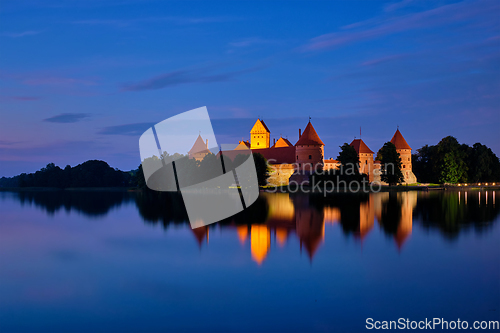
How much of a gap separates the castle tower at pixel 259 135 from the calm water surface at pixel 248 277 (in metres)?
59.3

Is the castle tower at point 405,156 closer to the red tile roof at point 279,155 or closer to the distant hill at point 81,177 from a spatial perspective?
the red tile roof at point 279,155

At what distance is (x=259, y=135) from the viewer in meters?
75.5

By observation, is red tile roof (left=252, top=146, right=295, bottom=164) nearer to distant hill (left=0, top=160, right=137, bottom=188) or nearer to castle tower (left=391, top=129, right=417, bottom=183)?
castle tower (left=391, top=129, right=417, bottom=183)

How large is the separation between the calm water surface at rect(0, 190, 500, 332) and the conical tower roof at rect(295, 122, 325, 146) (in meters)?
35.8

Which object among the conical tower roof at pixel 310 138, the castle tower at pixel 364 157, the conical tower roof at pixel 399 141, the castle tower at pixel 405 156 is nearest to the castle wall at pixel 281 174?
the conical tower roof at pixel 310 138

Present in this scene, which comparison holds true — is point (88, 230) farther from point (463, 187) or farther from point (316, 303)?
point (463, 187)

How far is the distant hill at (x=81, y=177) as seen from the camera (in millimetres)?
72938

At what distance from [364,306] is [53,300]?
5.14 m

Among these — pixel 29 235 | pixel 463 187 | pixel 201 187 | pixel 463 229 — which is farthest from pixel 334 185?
pixel 29 235

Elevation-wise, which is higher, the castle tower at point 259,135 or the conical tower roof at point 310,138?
the castle tower at point 259,135

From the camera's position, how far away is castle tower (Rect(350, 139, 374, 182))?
5290 cm

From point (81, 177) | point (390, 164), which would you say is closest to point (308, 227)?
point (390, 164)

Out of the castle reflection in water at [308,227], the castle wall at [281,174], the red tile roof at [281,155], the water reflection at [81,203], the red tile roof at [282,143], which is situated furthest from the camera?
the red tile roof at [282,143]

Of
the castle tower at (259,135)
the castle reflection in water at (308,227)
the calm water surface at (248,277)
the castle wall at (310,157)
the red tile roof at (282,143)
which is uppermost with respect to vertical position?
the castle tower at (259,135)
